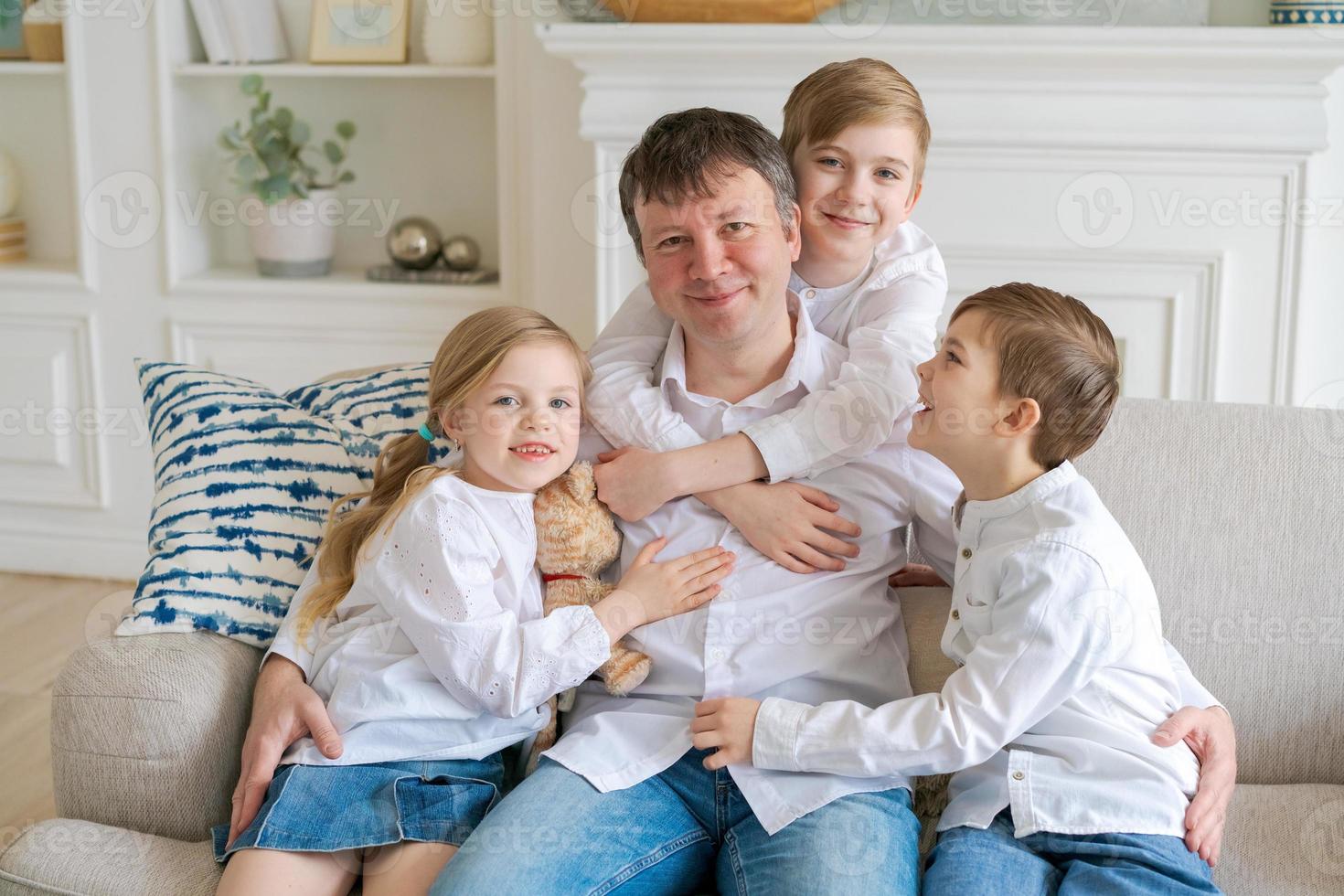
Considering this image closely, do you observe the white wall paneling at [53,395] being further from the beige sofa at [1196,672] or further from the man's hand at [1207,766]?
the man's hand at [1207,766]

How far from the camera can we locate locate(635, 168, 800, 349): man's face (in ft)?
5.23

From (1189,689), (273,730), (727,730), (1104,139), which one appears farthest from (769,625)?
(1104,139)

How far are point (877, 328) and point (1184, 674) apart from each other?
58 centimetres

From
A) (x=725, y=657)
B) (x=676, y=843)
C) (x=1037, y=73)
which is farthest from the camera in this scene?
(x=1037, y=73)

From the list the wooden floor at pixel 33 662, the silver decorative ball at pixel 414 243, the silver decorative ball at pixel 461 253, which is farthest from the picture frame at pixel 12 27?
the wooden floor at pixel 33 662

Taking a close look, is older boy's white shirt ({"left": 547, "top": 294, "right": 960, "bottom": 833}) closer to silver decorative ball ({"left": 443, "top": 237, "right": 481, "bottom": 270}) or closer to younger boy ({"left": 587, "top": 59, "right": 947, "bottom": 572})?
younger boy ({"left": 587, "top": 59, "right": 947, "bottom": 572})

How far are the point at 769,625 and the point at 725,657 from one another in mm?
71

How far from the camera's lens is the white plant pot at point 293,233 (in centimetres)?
336

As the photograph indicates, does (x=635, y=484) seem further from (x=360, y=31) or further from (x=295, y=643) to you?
(x=360, y=31)

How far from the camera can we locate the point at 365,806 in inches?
56.9

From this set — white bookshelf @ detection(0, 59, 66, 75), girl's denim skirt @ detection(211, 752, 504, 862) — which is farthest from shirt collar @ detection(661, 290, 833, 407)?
white bookshelf @ detection(0, 59, 66, 75)

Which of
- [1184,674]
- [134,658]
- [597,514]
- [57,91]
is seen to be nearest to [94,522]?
[57,91]

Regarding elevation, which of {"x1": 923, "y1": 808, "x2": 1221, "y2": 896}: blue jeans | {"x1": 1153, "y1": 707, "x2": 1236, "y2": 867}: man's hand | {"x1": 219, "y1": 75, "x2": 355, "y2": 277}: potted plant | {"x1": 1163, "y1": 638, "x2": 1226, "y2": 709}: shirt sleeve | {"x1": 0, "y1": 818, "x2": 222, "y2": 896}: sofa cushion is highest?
{"x1": 219, "y1": 75, "x2": 355, "y2": 277}: potted plant

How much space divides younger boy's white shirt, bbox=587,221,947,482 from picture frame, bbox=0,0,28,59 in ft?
8.18
